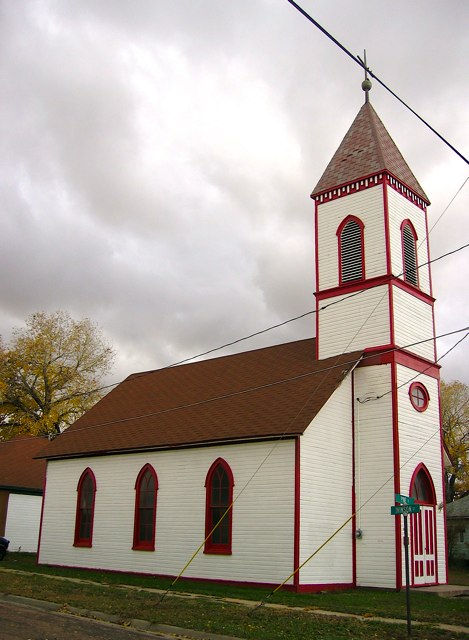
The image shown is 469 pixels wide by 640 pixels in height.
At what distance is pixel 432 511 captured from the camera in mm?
23297

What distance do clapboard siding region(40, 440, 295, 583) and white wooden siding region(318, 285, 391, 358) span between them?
5.19 metres

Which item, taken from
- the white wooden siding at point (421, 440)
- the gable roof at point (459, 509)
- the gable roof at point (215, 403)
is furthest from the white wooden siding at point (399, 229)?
the gable roof at point (459, 509)

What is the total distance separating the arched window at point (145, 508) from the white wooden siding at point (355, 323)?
797cm

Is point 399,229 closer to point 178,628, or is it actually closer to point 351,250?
point 351,250

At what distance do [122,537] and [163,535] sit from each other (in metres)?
2.39

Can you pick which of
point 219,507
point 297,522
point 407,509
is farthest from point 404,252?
point 407,509

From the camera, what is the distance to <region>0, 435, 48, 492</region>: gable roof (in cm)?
3734

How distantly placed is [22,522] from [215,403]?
17.4m

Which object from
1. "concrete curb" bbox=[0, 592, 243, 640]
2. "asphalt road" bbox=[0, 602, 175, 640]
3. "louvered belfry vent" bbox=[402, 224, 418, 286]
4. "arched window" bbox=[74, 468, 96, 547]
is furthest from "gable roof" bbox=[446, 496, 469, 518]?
"asphalt road" bbox=[0, 602, 175, 640]

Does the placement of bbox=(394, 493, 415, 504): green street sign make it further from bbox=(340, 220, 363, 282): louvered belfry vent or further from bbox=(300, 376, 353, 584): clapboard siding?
bbox=(340, 220, 363, 282): louvered belfry vent

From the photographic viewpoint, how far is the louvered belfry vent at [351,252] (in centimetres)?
2528

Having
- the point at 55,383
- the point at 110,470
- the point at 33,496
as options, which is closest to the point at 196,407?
the point at 110,470

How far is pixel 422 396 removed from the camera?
950 inches

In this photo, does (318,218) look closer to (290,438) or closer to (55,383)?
(290,438)
